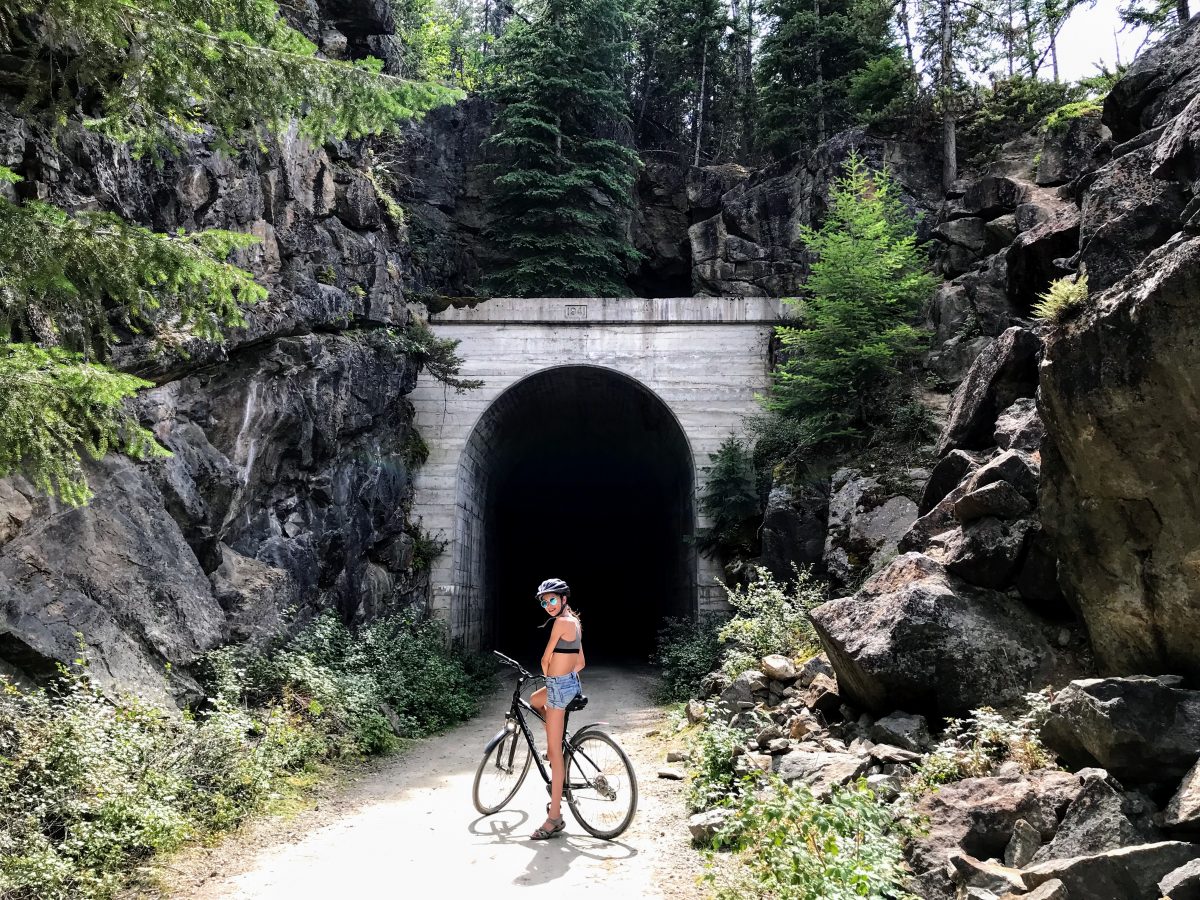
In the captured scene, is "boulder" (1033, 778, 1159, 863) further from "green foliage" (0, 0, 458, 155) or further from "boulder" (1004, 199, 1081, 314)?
"green foliage" (0, 0, 458, 155)

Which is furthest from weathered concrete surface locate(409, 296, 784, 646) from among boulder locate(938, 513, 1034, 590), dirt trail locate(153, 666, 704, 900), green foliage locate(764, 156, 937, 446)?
boulder locate(938, 513, 1034, 590)

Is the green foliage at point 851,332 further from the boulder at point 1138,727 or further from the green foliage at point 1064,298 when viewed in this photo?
the boulder at point 1138,727

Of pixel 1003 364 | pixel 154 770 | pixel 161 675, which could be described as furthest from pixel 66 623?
pixel 1003 364

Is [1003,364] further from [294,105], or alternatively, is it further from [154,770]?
[154,770]

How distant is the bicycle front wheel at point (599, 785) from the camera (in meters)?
5.58

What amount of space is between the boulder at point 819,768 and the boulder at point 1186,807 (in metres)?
1.88

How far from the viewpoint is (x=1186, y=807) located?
387cm

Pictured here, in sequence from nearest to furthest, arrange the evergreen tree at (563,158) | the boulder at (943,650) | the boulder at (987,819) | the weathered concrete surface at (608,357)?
1. the boulder at (987,819)
2. the boulder at (943,650)
3. the weathered concrete surface at (608,357)
4. the evergreen tree at (563,158)

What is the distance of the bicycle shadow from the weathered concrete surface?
10904 mm

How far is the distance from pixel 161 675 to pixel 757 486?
11.1 metres

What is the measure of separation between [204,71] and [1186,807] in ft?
24.0

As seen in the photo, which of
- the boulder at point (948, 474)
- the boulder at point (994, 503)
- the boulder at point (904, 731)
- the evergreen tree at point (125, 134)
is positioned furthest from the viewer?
the boulder at point (948, 474)

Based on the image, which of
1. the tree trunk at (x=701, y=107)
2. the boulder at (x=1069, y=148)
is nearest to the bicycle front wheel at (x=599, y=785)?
the boulder at (x=1069, y=148)

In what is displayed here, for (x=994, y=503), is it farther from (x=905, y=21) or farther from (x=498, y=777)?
(x=905, y=21)
